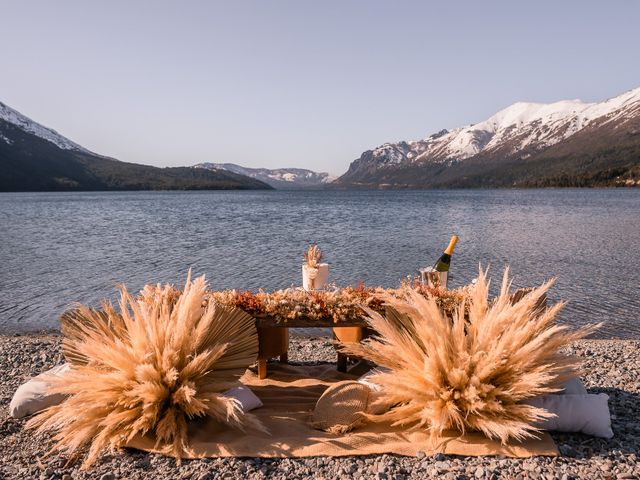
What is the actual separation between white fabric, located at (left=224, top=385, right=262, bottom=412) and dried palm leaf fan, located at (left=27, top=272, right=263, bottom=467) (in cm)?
31

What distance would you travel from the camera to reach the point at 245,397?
5.01 meters

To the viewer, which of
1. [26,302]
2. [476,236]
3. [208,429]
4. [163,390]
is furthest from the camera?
[476,236]

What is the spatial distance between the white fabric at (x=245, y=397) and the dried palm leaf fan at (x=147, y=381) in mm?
313

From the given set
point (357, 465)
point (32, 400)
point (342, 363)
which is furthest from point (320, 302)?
point (32, 400)

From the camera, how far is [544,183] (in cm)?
17300

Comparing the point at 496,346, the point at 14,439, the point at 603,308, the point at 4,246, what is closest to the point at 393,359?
the point at 496,346

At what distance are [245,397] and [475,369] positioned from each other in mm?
2293

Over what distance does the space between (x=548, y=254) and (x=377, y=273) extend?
36.5 feet

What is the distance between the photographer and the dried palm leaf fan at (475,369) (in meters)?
4.11

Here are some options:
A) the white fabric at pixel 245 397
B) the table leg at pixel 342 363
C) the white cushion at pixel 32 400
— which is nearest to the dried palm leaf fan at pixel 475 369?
the white fabric at pixel 245 397

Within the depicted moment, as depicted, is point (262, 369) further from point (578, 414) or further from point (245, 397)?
point (578, 414)

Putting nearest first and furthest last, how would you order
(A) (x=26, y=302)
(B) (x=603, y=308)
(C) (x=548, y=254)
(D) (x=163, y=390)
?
(D) (x=163, y=390) → (B) (x=603, y=308) → (A) (x=26, y=302) → (C) (x=548, y=254)

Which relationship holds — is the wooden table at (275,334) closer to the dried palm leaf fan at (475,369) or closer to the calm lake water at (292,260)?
the dried palm leaf fan at (475,369)

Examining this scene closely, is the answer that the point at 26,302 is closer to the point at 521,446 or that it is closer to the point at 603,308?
the point at 521,446
